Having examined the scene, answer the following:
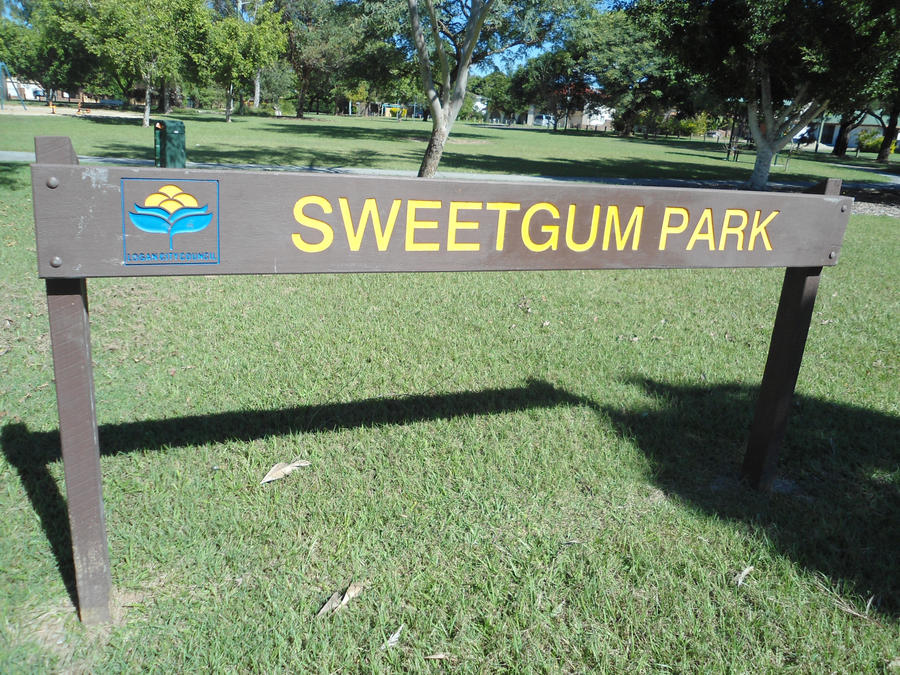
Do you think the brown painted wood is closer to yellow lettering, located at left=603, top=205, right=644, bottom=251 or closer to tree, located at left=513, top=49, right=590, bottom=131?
yellow lettering, located at left=603, top=205, right=644, bottom=251

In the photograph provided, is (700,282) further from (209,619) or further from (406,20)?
(406,20)

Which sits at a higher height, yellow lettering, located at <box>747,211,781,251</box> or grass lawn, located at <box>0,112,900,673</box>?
yellow lettering, located at <box>747,211,781,251</box>

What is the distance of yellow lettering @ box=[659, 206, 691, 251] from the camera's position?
2.73m

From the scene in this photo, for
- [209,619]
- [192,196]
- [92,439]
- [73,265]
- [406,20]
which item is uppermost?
[406,20]

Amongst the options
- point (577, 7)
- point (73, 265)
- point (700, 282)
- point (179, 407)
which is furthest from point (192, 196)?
point (577, 7)

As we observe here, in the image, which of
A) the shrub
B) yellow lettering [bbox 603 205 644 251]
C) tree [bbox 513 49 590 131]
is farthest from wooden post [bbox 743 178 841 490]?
tree [bbox 513 49 590 131]

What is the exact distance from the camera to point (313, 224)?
7.29ft

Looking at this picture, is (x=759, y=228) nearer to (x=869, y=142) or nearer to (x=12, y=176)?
(x=12, y=176)

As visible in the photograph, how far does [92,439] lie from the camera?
7.14ft

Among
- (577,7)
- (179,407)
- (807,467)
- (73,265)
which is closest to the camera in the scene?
(73,265)

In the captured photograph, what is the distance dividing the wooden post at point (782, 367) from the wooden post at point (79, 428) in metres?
2.84

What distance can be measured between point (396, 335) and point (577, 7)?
12463 millimetres

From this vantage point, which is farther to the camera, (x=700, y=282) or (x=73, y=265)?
(x=700, y=282)

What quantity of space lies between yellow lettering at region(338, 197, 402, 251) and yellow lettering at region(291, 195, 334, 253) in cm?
5
